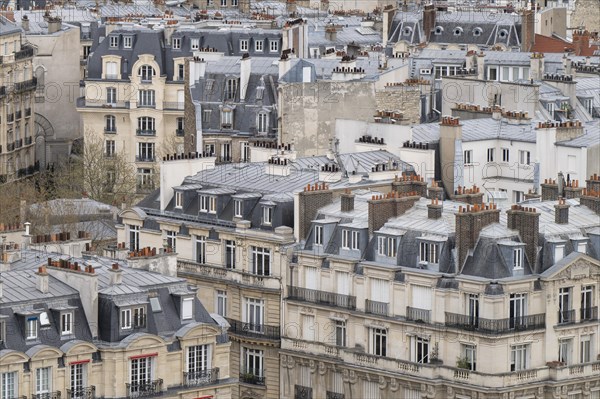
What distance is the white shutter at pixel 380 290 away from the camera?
96544mm

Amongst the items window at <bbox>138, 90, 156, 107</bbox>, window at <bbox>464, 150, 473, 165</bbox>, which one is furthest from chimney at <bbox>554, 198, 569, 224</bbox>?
window at <bbox>138, 90, 156, 107</bbox>

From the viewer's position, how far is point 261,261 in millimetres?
101062

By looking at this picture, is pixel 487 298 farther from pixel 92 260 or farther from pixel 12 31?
pixel 12 31

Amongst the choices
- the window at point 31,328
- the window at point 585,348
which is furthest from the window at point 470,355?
the window at point 31,328

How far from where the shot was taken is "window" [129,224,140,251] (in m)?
106

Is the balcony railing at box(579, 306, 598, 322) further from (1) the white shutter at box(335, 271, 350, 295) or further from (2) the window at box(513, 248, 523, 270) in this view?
(1) the white shutter at box(335, 271, 350, 295)

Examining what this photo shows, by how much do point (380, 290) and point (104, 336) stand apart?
10936 mm

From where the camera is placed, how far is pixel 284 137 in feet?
397

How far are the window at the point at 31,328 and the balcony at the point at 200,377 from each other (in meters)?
4.83

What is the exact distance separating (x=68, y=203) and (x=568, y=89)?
68.2 feet

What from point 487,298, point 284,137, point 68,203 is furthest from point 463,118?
point 487,298

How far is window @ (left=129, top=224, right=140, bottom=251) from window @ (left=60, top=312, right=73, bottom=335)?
16916 mm

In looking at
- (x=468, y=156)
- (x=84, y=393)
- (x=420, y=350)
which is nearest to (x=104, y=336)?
(x=84, y=393)

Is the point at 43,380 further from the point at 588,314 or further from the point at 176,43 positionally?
the point at 176,43
